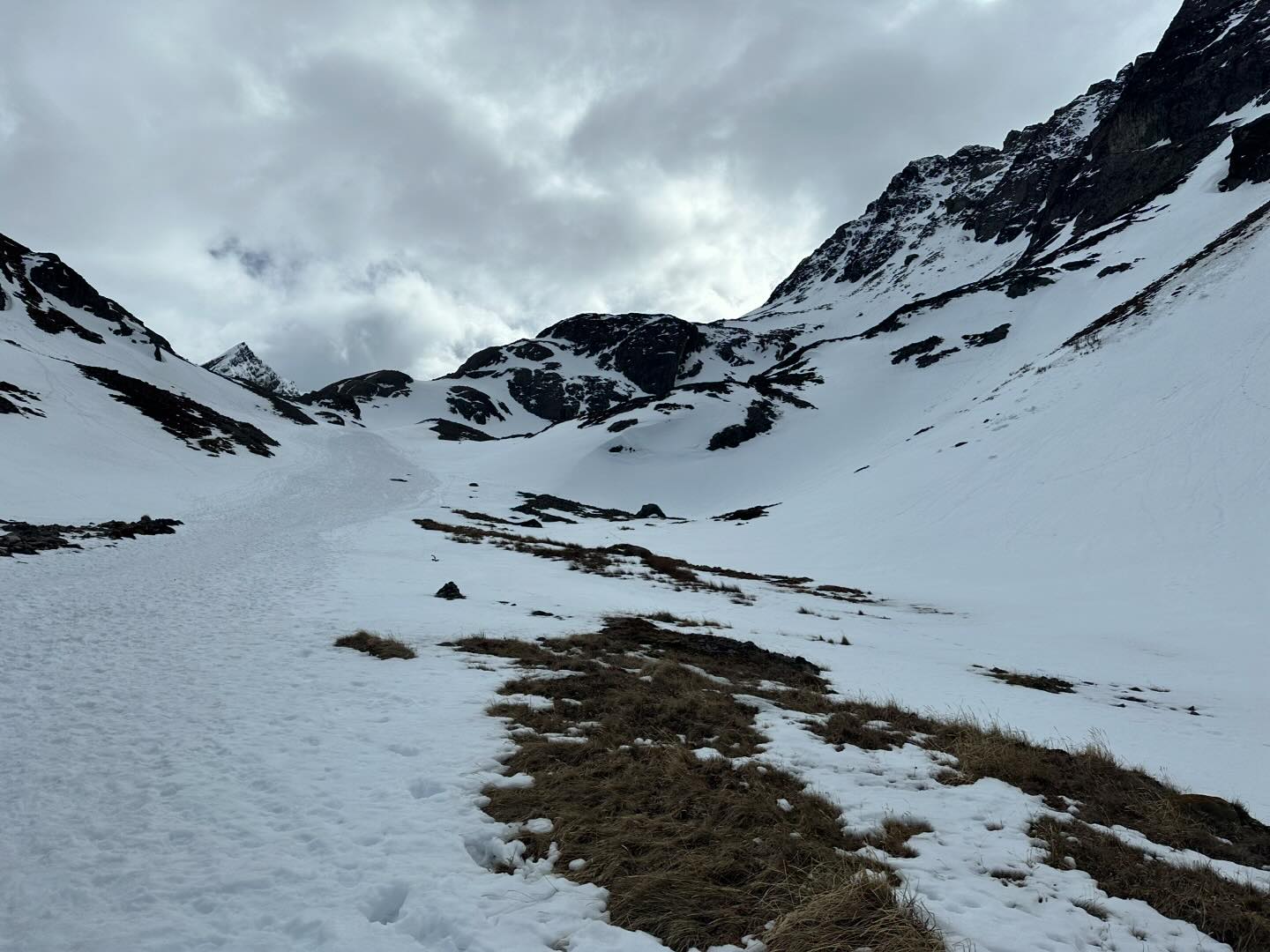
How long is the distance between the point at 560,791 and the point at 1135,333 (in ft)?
161

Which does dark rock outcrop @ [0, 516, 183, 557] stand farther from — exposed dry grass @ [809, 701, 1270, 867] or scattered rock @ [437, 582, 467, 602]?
exposed dry grass @ [809, 701, 1270, 867]

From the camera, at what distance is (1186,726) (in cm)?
1041

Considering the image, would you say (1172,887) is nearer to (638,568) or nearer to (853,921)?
(853,921)

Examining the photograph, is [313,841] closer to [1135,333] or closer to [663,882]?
[663,882]

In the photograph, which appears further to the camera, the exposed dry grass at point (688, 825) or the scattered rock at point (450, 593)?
the scattered rock at point (450, 593)

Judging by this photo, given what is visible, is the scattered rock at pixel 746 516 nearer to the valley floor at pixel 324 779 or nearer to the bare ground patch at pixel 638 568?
the bare ground patch at pixel 638 568

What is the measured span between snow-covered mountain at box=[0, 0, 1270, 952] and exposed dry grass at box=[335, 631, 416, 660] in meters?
0.49

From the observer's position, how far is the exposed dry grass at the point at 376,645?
10523 millimetres

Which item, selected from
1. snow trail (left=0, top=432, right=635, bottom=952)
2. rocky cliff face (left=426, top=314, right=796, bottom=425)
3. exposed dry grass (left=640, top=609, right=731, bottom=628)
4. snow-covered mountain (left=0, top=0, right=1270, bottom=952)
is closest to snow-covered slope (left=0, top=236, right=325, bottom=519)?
snow-covered mountain (left=0, top=0, right=1270, bottom=952)

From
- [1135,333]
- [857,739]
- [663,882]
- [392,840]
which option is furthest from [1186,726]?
[1135,333]

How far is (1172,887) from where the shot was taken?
15.1ft

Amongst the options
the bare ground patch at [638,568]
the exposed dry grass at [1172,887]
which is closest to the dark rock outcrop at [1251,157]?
the bare ground patch at [638,568]

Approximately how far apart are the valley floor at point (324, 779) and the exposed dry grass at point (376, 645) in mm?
287

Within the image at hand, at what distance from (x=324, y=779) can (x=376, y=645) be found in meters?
5.19
